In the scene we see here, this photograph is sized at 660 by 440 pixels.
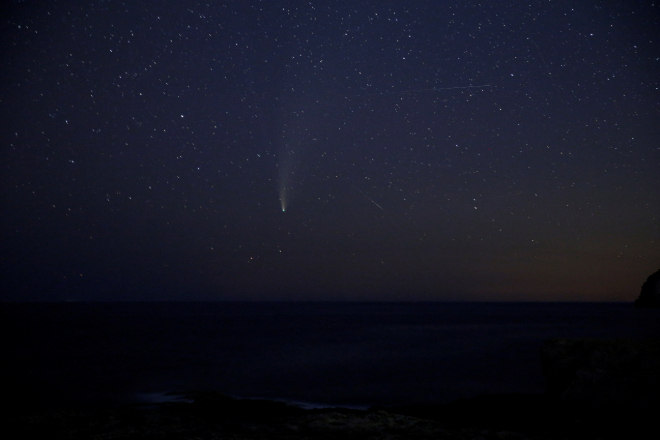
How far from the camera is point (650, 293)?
146250 millimetres

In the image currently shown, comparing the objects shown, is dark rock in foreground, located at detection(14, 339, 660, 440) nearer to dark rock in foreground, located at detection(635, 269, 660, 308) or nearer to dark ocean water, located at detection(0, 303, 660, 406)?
dark ocean water, located at detection(0, 303, 660, 406)

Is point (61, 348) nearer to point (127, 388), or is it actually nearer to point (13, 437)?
point (127, 388)

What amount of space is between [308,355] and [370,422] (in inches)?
1047

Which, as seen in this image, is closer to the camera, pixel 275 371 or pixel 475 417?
pixel 475 417

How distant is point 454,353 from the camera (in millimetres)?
35125

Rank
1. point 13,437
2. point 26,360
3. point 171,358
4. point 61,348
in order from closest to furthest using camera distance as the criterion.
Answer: point 13,437, point 26,360, point 171,358, point 61,348

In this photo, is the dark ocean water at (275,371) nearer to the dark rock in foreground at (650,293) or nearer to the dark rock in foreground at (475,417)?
the dark rock in foreground at (475,417)

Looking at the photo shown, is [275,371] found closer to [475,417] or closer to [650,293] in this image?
[475,417]

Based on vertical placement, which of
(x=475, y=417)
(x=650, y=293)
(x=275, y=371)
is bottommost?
(x=650, y=293)

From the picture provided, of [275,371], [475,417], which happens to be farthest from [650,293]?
[475,417]

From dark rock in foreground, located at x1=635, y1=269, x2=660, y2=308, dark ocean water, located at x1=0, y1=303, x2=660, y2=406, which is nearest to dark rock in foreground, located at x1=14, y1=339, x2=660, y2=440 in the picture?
dark ocean water, located at x1=0, y1=303, x2=660, y2=406

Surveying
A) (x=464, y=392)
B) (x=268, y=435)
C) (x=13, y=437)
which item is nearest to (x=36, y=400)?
(x=13, y=437)

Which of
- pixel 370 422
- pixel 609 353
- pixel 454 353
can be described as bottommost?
pixel 454 353

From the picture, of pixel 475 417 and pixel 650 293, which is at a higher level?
pixel 475 417
